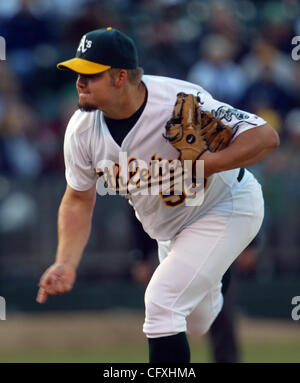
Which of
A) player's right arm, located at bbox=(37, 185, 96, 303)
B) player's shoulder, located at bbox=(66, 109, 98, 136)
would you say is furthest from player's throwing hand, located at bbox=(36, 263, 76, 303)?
player's shoulder, located at bbox=(66, 109, 98, 136)

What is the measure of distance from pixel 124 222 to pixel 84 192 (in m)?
4.07

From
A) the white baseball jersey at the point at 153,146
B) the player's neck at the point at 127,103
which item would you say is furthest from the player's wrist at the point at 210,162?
the player's neck at the point at 127,103

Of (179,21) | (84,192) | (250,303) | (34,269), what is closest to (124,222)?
(34,269)

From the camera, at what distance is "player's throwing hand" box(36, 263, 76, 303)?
14.0 ft

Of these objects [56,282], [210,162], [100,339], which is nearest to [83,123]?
[210,162]

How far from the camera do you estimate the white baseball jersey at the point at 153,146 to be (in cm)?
444

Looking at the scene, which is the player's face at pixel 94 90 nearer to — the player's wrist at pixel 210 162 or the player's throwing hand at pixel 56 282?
the player's wrist at pixel 210 162

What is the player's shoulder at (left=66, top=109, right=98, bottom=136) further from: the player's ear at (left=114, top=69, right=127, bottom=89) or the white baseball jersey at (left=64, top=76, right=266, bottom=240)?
the player's ear at (left=114, top=69, right=127, bottom=89)

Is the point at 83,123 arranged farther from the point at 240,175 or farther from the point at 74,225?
the point at 240,175

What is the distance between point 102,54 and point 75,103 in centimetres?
510

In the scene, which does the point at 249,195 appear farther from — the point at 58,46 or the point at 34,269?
the point at 58,46

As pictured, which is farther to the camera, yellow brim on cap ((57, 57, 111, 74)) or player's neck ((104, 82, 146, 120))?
player's neck ((104, 82, 146, 120))

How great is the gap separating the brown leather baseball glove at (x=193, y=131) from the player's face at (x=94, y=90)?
0.39 m

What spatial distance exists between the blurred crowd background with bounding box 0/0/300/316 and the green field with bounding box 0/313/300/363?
23cm
